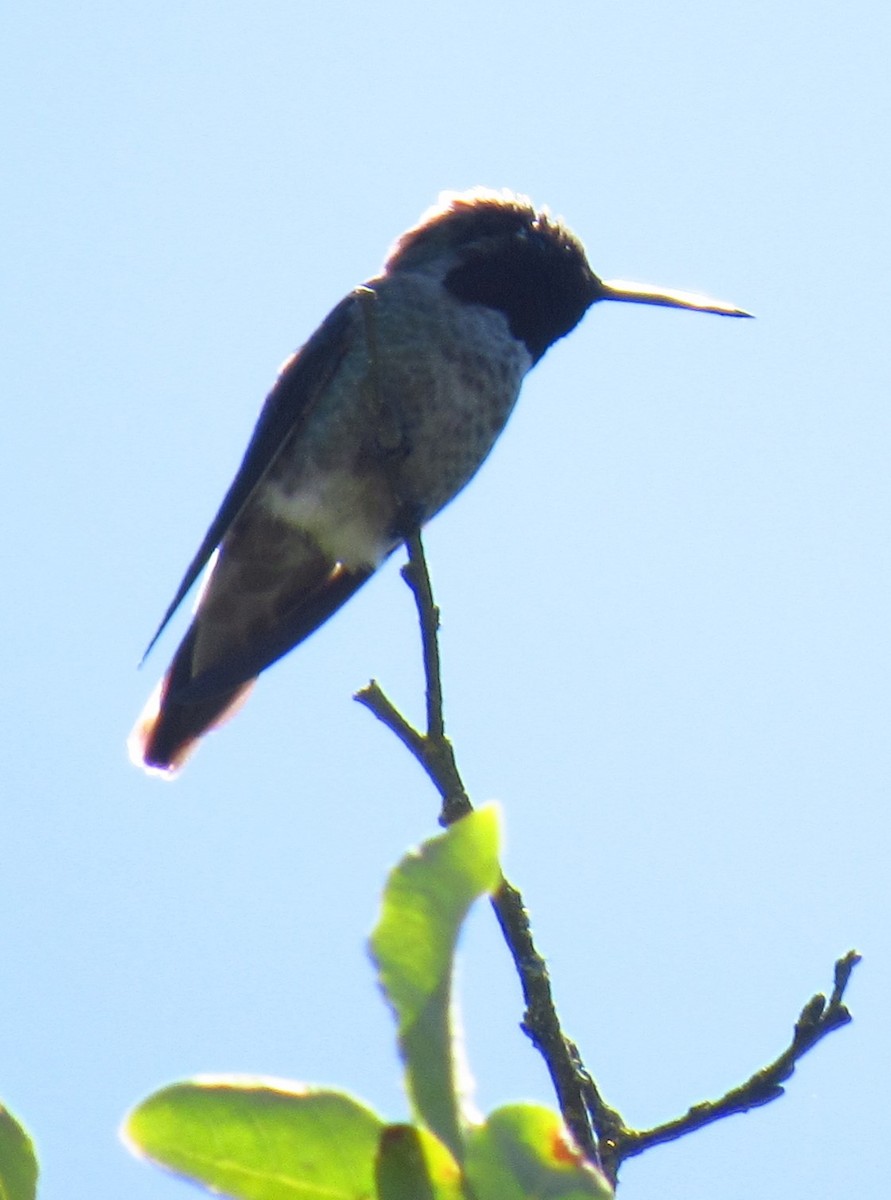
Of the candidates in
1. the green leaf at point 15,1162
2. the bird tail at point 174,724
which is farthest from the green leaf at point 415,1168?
the bird tail at point 174,724

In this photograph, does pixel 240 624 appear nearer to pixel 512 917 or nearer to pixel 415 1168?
pixel 512 917

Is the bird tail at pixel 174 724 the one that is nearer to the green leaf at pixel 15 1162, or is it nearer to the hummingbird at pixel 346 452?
the hummingbird at pixel 346 452

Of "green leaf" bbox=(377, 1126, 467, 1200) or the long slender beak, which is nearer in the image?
"green leaf" bbox=(377, 1126, 467, 1200)

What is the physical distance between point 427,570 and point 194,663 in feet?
7.27

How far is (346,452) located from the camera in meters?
4.86

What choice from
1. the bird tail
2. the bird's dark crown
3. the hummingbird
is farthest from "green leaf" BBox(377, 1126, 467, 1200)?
the bird's dark crown

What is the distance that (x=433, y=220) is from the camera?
565cm

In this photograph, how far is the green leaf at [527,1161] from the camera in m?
0.67

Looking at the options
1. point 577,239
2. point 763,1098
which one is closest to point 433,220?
point 577,239

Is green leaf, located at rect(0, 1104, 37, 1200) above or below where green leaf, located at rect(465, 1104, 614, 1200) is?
above

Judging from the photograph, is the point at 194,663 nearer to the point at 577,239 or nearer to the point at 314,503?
the point at 314,503

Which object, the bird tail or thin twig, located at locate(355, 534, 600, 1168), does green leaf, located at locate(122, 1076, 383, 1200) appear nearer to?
thin twig, located at locate(355, 534, 600, 1168)

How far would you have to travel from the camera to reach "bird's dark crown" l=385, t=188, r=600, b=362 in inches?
207

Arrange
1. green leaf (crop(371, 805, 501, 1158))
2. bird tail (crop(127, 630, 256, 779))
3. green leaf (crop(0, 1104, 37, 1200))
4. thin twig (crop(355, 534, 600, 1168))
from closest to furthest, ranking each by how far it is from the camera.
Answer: green leaf (crop(371, 805, 501, 1158)), green leaf (crop(0, 1104, 37, 1200)), thin twig (crop(355, 534, 600, 1168)), bird tail (crop(127, 630, 256, 779))
